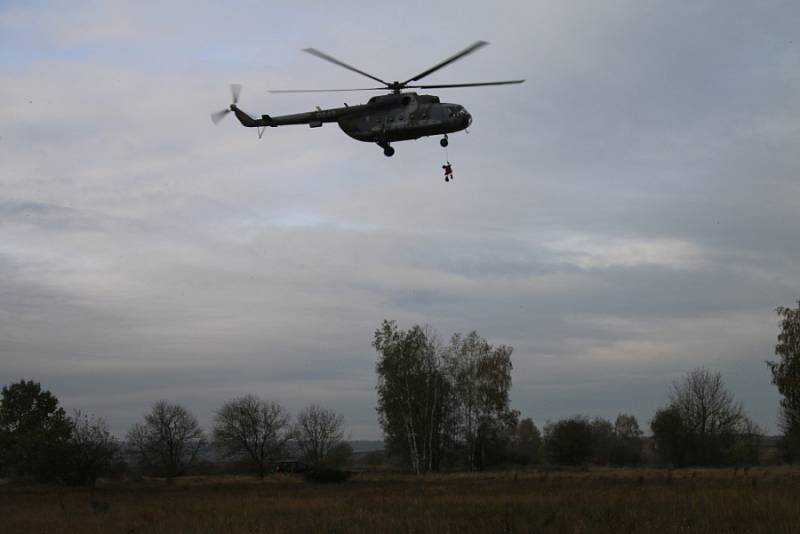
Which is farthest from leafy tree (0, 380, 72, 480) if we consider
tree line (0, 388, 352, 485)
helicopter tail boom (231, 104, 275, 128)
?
helicopter tail boom (231, 104, 275, 128)

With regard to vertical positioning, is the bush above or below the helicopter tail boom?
below

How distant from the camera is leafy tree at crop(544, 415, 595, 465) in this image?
77.9m

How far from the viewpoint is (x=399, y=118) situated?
28.5m

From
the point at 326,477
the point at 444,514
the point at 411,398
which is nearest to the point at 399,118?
the point at 444,514

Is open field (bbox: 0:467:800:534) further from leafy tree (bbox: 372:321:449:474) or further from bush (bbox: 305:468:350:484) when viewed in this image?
leafy tree (bbox: 372:321:449:474)

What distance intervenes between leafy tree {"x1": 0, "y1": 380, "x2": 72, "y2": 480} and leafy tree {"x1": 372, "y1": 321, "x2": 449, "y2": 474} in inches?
985

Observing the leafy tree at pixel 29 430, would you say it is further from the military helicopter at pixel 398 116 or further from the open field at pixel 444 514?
the military helicopter at pixel 398 116

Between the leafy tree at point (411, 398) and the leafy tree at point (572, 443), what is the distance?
1448cm

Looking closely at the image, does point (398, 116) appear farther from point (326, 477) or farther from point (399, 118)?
point (326, 477)

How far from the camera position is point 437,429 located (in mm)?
70500

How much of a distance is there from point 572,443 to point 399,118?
56.5 metres

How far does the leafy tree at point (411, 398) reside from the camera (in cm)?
6819

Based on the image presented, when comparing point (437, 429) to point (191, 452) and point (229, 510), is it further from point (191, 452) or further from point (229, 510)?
point (229, 510)

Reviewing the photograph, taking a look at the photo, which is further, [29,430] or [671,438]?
[671,438]
